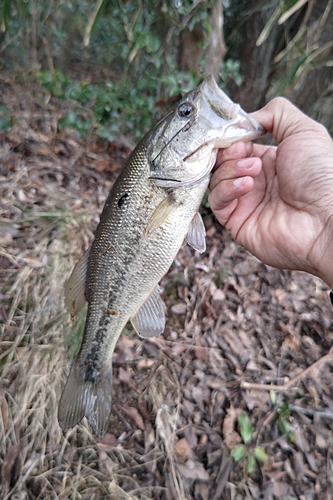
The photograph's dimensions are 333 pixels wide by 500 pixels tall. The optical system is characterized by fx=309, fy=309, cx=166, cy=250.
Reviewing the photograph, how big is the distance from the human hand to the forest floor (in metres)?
1.38

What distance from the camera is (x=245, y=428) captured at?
2.50m

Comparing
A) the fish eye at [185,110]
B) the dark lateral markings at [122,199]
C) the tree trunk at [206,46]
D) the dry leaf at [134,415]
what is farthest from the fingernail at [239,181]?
the tree trunk at [206,46]

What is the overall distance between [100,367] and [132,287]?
1.87 feet

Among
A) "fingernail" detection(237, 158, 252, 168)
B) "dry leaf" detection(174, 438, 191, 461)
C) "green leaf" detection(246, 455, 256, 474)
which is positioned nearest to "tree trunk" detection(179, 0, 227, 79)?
"fingernail" detection(237, 158, 252, 168)

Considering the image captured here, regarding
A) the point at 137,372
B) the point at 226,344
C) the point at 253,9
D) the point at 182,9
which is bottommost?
the point at 137,372

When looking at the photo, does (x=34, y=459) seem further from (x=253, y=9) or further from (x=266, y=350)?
(x=253, y=9)

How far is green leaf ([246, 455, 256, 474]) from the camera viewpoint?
235cm

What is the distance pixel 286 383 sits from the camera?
2883mm

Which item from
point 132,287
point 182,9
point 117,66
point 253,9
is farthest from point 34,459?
point 117,66

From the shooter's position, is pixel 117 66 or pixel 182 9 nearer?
pixel 182 9

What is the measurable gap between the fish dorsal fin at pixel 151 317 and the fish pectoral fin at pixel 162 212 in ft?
1.42

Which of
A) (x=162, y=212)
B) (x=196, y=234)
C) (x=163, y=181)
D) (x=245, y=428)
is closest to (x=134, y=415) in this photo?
(x=245, y=428)

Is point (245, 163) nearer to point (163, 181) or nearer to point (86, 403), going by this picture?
point (163, 181)

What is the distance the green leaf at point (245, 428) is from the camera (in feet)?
8.09
